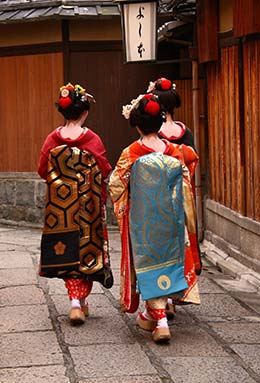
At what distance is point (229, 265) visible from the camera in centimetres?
1007

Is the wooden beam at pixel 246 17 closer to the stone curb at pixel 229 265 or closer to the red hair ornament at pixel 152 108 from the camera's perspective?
the red hair ornament at pixel 152 108

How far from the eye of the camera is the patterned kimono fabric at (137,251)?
6758mm

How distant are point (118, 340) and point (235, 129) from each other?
437 centimetres

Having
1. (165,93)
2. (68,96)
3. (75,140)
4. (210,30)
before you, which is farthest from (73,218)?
(210,30)

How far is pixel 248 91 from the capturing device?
9.56 meters

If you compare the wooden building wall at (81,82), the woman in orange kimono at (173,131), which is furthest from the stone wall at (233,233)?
the wooden building wall at (81,82)

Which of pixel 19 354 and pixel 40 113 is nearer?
pixel 19 354

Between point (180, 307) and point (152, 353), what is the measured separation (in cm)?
172

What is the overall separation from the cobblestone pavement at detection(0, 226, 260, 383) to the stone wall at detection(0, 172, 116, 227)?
5647 millimetres

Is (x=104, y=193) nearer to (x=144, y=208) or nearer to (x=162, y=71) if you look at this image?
(x=144, y=208)

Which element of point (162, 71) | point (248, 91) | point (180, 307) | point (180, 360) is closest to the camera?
point (180, 360)

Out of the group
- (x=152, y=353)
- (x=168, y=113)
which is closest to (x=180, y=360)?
(x=152, y=353)

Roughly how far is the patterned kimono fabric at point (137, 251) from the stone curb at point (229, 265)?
2.03 metres

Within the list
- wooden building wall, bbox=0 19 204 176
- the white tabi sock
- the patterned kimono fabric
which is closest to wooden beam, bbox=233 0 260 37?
the patterned kimono fabric
